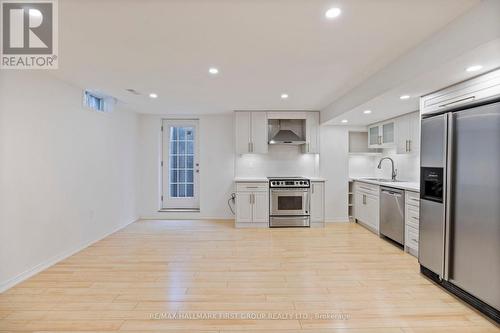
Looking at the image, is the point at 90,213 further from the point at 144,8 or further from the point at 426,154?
the point at 426,154

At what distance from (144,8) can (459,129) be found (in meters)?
2.88

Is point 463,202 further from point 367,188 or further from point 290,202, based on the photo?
point 290,202

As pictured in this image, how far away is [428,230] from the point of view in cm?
283

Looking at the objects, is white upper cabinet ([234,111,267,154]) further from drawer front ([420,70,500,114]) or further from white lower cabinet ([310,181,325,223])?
drawer front ([420,70,500,114])

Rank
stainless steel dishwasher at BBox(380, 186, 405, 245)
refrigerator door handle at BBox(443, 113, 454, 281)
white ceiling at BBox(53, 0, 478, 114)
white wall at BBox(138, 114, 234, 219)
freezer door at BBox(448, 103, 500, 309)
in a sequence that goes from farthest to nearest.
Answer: white wall at BBox(138, 114, 234, 219)
stainless steel dishwasher at BBox(380, 186, 405, 245)
refrigerator door handle at BBox(443, 113, 454, 281)
freezer door at BBox(448, 103, 500, 309)
white ceiling at BBox(53, 0, 478, 114)

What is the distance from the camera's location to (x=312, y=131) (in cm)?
555

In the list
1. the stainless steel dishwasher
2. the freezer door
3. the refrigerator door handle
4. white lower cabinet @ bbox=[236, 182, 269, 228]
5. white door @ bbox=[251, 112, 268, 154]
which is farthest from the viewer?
white door @ bbox=[251, 112, 268, 154]

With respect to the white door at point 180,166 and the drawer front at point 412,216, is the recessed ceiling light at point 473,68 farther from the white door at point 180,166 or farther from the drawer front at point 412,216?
the white door at point 180,166

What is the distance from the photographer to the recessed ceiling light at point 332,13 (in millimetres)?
1823

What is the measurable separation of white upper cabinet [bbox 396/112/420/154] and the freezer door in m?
1.80

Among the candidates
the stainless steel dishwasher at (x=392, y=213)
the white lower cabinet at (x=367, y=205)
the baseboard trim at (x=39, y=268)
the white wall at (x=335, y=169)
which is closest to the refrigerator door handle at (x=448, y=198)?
the stainless steel dishwasher at (x=392, y=213)

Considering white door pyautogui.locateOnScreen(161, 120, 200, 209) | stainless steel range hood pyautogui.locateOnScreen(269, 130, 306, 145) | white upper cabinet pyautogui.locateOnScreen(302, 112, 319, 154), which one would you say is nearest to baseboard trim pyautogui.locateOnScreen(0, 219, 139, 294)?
white door pyautogui.locateOnScreen(161, 120, 200, 209)

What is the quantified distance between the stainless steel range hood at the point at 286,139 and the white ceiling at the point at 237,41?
1.83 metres
